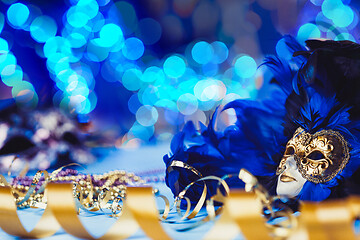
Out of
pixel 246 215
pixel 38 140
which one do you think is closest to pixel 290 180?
pixel 246 215

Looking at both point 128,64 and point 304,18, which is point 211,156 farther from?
point 128,64

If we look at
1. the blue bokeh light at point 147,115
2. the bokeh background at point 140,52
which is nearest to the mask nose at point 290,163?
the bokeh background at point 140,52

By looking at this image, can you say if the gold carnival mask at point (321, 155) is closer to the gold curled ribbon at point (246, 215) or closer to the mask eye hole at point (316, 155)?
the mask eye hole at point (316, 155)

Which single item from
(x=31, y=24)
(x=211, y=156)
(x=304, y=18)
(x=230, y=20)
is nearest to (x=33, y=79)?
(x=31, y=24)

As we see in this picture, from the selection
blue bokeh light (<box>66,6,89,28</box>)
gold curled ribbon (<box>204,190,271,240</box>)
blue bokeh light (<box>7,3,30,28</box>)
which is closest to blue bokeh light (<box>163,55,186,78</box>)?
blue bokeh light (<box>66,6,89,28</box>)

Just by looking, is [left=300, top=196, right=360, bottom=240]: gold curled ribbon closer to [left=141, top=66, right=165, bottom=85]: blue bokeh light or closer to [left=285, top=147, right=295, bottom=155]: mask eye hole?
[left=285, top=147, right=295, bottom=155]: mask eye hole

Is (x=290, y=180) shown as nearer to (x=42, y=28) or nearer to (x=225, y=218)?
(x=225, y=218)
